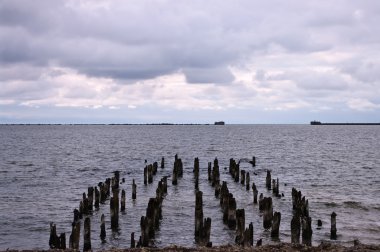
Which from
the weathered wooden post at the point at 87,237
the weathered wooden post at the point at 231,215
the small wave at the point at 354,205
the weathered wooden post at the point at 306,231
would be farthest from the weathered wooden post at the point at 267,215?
the small wave at the point at 354,205

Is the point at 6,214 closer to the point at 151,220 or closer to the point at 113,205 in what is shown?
the point at 113,205

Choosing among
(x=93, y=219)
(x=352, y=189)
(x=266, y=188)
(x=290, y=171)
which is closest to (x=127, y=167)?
(x=290, y=171)

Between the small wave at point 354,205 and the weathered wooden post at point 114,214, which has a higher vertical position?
the weathered wooden post at point 114,214

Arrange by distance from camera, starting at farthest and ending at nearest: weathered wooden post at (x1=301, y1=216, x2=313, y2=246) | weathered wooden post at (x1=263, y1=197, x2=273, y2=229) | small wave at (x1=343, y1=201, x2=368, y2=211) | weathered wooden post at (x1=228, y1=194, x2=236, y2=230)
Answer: small wave at (x1=343, y1=201, x2=368, y2=211) → weathered wooden post at (x1=263, y1=197, x2=273, y2=229) → weathered wooden post at (x1=228, y1=194, x2=236, y2=230) → weathered wooden post at (x1=301, y1=216, x2=313, y2=246)

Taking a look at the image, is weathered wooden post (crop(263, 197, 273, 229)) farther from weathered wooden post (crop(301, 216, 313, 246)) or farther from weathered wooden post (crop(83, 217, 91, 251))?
weathered wooden post (crop(83, 217, 91, 251))

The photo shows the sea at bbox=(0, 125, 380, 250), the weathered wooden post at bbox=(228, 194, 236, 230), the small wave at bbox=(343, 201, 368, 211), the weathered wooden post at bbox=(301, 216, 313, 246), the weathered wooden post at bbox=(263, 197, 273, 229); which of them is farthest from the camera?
the small wave at bbox=(343, 201, 368, 211)

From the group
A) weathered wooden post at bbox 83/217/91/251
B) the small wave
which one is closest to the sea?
the small wave

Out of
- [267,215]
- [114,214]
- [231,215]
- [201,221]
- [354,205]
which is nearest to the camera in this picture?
[201,221]

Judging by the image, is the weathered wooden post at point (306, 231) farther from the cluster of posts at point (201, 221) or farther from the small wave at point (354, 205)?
the small wave at point (354, 205)

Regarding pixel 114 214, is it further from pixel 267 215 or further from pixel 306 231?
pixel 306 231

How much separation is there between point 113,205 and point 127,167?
121ft

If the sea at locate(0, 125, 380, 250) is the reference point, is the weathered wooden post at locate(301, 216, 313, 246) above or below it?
above

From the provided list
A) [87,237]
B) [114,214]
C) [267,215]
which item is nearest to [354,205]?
[267,215]

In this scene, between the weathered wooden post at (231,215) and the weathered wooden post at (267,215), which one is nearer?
the weathered wooden post at (231,215)
